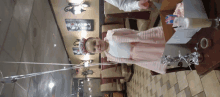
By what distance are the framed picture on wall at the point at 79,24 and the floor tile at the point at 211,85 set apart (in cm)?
276

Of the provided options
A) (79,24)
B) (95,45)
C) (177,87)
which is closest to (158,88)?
(177,87)

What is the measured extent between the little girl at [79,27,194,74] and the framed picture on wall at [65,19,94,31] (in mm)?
1724

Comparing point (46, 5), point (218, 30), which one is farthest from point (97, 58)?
point (218, 30)

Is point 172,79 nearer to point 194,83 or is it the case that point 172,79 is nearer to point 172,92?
point 172,92

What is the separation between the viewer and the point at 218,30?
30.3 inches

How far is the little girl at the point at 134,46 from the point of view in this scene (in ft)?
4.72

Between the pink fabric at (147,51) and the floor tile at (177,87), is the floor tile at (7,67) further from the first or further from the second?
the floor tile at (177,87)

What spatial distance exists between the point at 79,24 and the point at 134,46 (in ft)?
7.27

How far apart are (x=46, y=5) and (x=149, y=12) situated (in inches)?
83.4

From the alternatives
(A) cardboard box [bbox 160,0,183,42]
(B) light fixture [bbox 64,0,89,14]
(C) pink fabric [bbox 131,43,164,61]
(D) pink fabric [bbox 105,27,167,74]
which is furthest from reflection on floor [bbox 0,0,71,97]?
(A) cardboard box [bbox 160,0,183,42]

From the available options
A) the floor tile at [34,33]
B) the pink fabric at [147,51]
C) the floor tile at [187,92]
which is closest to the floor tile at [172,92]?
the floor tile at [187,92]

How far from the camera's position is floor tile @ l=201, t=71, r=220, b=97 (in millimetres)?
1124

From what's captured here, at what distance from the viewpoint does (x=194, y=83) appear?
1.41 m

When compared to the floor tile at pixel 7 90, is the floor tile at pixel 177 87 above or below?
below
